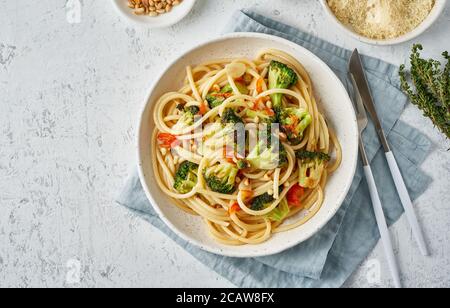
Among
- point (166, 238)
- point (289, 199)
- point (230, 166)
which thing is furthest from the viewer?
point (166, 238)

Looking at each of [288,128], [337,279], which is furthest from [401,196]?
[288,128]

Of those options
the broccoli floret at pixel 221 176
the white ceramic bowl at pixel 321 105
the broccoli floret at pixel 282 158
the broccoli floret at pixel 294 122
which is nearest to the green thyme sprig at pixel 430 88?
the white ceramic bowl at pixel 321 105

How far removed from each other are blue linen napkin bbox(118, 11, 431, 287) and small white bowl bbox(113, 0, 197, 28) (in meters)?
0.36

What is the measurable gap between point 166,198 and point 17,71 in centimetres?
162

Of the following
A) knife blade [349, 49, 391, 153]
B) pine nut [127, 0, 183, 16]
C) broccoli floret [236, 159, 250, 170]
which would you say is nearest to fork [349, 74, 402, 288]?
knife blade [349, 49, 391, 153]

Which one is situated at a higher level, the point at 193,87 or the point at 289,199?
the point at 193,87

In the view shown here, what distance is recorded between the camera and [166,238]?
164 inches

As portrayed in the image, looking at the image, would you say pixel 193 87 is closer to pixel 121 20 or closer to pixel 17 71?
pixel 121 20

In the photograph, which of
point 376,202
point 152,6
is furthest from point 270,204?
point 152,6

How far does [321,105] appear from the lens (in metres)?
4.04

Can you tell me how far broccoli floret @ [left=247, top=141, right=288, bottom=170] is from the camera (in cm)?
364

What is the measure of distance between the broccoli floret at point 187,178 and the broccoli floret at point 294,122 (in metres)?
0.70

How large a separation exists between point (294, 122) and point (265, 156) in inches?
13.3

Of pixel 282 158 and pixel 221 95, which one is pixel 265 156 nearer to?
pixel 282 158
